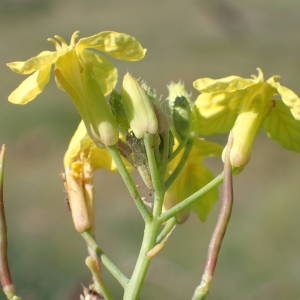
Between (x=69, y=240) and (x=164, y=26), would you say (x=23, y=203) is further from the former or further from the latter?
(x=164, y=26)

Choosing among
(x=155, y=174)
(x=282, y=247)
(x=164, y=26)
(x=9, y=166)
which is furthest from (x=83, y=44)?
(x=164, y=26)

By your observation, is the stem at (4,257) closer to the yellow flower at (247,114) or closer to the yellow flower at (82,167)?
the yellow flower at (82,167)

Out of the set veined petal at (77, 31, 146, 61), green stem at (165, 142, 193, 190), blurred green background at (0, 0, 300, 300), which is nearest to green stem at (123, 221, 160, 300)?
green stem at (165, 142, 193, 190)

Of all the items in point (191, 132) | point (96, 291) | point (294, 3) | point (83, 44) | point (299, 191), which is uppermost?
point (83, 44)

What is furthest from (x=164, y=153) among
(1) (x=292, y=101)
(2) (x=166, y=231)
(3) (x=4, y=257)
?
(3) (x=4, y=257)

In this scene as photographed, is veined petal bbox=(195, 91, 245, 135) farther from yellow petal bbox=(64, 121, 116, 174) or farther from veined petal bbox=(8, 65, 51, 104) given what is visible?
veined petal bbox=(8, 65, 51, 104)

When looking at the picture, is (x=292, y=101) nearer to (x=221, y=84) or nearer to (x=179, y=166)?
(x=221, y=84)
